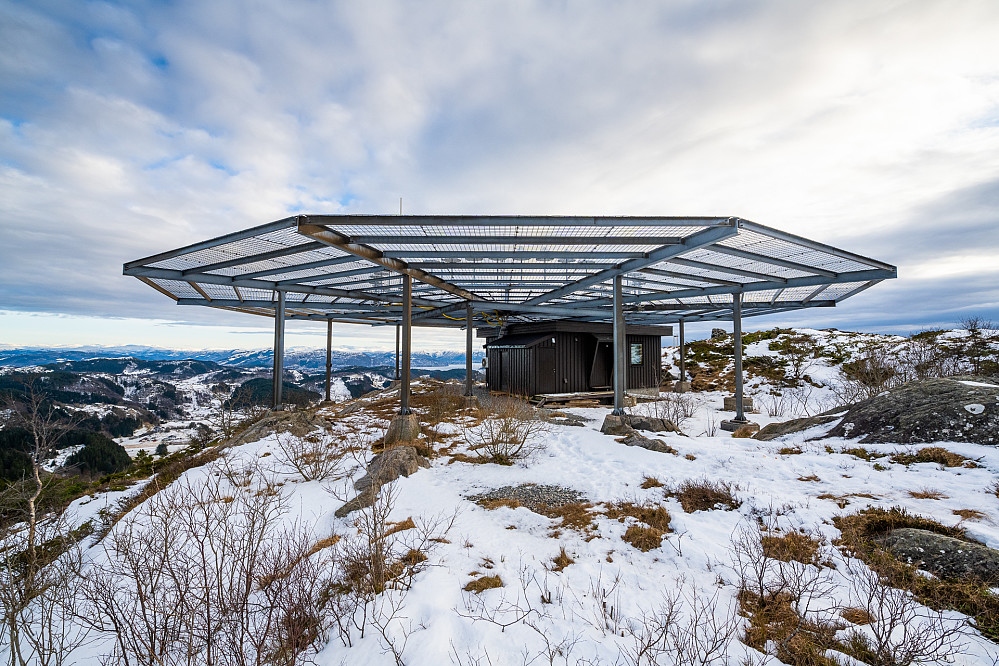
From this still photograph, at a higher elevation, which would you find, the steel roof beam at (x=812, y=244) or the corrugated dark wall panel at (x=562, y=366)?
the steel roof beam at (x=812, y=244)

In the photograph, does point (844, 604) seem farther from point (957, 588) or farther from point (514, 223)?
point (514, 223)

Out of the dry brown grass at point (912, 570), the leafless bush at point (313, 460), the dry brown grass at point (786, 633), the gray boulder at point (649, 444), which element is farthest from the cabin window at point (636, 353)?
the dry brown grass at point (786, 633)

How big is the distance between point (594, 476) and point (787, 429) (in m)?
6.13

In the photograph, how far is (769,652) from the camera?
2.59m

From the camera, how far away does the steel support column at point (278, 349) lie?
40.1 feet

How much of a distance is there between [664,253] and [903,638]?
6.97 meters

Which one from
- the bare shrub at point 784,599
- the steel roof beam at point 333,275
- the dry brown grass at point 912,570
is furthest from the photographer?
the steel roof beam at point 333,275

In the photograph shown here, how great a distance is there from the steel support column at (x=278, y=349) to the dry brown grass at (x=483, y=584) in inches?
434

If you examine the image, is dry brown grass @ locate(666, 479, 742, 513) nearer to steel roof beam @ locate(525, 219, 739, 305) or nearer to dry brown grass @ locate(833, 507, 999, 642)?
dry brown grass @ locate(833, 507, 999, 642)

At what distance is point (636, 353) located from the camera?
21.5 meters

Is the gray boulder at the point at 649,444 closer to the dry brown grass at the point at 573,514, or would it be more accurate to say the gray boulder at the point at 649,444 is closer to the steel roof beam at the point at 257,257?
the dry brown grass at the point at 573,514

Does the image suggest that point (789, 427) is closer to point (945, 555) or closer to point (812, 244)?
point (812, 244)

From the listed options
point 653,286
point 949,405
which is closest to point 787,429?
point 949,405

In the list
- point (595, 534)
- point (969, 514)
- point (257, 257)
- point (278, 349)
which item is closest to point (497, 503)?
point (595, 534)
